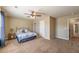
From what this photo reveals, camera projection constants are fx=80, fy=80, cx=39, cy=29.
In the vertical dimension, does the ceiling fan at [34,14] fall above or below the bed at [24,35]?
above

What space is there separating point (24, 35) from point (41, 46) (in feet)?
1.48

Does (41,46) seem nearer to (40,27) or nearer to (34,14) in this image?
(40,27)

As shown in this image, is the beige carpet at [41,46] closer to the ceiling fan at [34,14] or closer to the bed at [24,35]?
the bed at [24,35]

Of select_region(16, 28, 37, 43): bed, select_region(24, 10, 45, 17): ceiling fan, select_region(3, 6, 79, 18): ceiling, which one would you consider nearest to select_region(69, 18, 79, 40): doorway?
select_region(3, 6, 79, 18): ceiling

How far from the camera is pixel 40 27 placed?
6.18 ft

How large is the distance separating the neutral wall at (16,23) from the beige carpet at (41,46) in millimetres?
296

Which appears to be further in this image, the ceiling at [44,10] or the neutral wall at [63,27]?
the neutral wall at [63,27]

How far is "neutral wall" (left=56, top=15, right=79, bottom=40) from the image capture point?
5.94ft

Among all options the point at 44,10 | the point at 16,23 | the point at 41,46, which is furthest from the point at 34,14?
the point at 41,46

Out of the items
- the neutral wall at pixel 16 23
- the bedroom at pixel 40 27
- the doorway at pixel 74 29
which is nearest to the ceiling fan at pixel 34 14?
the bedroom at pixel 40 27

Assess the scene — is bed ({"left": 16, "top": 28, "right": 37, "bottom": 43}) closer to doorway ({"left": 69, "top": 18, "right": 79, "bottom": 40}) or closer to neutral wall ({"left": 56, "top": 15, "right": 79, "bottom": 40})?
neutral wall ({"left": 56, "top": 15, "right": 79, "bottom": 40})

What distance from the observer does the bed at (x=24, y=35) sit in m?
1.77
